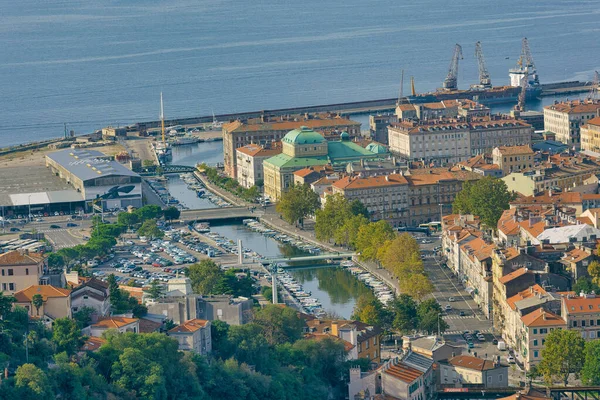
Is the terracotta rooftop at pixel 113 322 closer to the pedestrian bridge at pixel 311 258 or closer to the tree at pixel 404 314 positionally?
the tree at pixel 404 314

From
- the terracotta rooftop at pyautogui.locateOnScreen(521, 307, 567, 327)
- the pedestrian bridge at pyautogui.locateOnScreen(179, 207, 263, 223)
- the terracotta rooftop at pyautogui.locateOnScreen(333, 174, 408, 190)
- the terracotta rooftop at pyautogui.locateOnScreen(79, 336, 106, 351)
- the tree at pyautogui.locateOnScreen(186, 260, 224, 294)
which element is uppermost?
the terracotta rooftop at pyautogui.locateOnScreen(79, 336, 106, 351)

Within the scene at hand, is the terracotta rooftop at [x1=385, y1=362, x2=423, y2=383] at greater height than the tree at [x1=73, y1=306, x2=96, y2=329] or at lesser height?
lesser

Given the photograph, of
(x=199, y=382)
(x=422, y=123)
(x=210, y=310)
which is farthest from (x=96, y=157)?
(x=199, y=382)

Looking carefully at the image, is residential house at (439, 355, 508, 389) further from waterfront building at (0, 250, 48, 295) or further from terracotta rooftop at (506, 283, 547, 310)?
waterfront building at (0, 250, 48, 295)

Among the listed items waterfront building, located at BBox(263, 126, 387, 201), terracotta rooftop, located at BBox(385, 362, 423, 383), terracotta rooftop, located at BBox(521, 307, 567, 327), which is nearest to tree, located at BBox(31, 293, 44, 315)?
Result: terracotta rooftop, located at BBox(385, 362, 423, 383)

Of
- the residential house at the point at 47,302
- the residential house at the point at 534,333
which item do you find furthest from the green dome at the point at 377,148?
the residential house at the point at 47,302
